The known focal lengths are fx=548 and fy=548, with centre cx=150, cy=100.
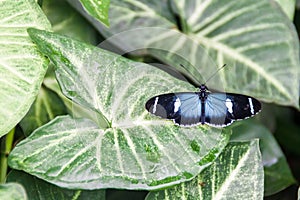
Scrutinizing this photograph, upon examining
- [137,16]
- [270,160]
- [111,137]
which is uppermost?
[137,16]

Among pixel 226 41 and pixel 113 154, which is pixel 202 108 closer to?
pixel 113 154

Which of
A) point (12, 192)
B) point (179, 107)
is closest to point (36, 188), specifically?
point (12, 192)

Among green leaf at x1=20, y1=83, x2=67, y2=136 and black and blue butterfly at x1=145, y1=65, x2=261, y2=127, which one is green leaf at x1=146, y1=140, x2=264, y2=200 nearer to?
black and blue butterfly at x1=145, y1=65, x2=261, y2=127

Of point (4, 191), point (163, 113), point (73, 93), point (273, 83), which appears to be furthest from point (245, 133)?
point (4, 191)

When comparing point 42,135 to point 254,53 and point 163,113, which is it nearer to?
point 163,113

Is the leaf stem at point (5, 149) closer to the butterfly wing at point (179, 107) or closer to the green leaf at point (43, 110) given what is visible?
the green leaf at point (43, 110)
